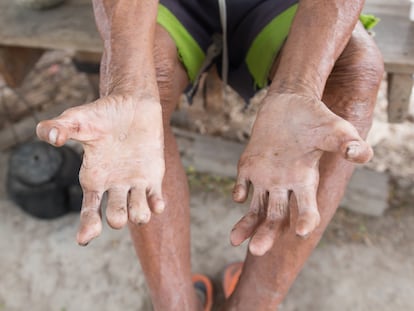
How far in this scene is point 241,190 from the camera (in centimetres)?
102

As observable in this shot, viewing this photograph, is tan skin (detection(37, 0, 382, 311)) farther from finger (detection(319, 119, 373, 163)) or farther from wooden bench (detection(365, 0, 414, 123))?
wooden bench (detection(365, 0, 414, 123))

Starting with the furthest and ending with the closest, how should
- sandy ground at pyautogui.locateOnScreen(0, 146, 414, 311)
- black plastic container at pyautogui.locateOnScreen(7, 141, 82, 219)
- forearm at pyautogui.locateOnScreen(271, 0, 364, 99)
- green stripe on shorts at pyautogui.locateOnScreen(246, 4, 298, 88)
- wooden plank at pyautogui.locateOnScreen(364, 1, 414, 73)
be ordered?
black plastic container at pyautogui.locateOnScreen(7, 141, 82, 219) → sandy ground at pyautogui.locateOnScreen(0, 146, 414, 311) → wooden plank at pyautogui.locateOnScreen(364, 1, 414, 73) → green stripe on shorts at pyautogui.locateOnScreen(246, 4, 298, 88) → forearm at pyautogui.locateOnScreen(271, 0, 364, 99)

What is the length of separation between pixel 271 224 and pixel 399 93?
977 mm

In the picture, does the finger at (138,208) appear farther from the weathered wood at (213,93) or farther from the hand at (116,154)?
the weathered wood at (213,93)

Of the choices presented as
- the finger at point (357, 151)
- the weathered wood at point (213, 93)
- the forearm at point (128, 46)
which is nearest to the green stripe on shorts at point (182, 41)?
the forearm at point (128, 46)

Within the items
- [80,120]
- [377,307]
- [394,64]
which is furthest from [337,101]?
[377,307]

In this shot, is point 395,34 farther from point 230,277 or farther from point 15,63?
point 15,63

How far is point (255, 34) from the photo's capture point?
1.43 m

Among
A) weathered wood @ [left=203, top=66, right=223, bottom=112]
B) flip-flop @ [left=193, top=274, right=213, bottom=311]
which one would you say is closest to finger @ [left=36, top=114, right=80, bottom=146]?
flip-flop @ [left=193, top=274, right=213, bottom=311]

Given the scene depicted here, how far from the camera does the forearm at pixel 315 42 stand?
1.11 meters

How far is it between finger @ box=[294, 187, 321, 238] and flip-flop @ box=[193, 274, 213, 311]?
2.40 ft

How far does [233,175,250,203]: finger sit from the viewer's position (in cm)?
101

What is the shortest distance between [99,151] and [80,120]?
0.08 m

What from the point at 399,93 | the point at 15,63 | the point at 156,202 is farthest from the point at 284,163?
the point at 15,63
